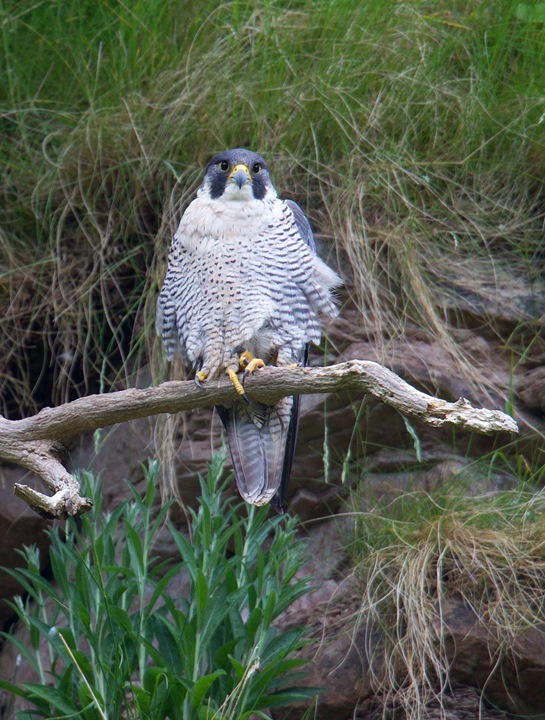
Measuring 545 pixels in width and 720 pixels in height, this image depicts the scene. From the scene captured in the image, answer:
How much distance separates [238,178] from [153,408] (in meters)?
1.05

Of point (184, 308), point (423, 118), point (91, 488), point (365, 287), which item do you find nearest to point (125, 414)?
point (91, 488)

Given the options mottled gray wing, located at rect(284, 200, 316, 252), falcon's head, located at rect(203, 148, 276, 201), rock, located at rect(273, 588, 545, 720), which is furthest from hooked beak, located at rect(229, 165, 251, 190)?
rock, located at rect(273, 588, 545, 720)

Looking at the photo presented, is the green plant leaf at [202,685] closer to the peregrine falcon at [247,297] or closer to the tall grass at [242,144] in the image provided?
the peregrine falcon at [247,297]

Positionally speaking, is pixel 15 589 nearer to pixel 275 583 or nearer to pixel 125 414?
pixel 275 583

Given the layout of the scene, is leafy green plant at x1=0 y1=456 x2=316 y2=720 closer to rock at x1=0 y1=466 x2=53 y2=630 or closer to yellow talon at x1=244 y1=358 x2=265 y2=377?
yellow talon at x1=244 y1=358 x2=265 y2=377

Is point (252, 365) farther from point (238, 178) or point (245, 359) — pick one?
point (238, 178)

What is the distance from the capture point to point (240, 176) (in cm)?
254

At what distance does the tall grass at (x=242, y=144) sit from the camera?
3398 millimetres

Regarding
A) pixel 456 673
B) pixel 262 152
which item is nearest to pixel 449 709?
pixel 456 673

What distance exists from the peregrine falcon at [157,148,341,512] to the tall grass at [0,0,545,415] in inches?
30.2

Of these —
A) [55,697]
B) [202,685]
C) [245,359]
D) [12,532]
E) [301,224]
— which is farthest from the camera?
[12,532]

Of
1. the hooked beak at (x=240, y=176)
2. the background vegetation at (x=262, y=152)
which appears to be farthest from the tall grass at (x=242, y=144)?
the hooked beak at (x=240, y=176)

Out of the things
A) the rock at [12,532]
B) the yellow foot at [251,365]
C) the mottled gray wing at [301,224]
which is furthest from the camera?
the rock at [12,532]

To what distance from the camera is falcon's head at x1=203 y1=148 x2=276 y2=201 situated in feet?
8.39
